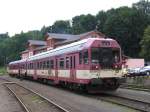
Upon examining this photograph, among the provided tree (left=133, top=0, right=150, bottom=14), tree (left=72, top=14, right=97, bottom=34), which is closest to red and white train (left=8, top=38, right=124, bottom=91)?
tree (left=72, top=14, right=97, bottom=34)

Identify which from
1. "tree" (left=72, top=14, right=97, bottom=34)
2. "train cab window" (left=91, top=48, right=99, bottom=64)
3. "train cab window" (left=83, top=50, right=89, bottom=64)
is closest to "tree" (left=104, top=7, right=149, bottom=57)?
"tree" (left=72, top=14, right=97, bottom=34)

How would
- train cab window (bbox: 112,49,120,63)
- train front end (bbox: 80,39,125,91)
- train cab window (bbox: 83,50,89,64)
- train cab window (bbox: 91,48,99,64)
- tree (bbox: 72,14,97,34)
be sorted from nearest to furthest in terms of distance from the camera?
train front end (bbox: 80,39,125,91), train cab window (bbox: 91,48,99,64), train cab window (bbox: 83,50,89,64), train cab window (bbox: 112,49,120,63), tree (bbox: 72,14,97,34)

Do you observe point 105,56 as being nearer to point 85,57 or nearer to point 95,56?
point 95,56

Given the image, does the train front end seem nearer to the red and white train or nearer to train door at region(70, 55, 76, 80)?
the red and white train

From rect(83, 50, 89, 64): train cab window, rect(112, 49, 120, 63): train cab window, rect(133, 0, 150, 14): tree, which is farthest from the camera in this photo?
rect(133, 0, 150, 14): tree

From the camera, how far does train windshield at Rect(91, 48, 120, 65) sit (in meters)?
22.3

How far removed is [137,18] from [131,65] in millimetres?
33325

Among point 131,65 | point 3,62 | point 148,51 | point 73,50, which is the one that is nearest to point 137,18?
point 148,51

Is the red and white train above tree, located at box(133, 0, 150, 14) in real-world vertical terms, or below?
below

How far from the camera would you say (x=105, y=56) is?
22641 mm

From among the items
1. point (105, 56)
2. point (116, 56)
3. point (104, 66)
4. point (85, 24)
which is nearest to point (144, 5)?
point (85, 24)

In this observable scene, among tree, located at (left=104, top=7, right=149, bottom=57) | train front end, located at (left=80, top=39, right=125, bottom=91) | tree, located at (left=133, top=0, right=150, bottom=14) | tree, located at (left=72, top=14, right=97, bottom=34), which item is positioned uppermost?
tree, located at (left=133, top=0, right=150, bottom=14)

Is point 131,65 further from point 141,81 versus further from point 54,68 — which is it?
point 54,68

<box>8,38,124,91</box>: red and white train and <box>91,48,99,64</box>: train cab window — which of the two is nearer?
<box>8,38,124,91</box>: red and white train
